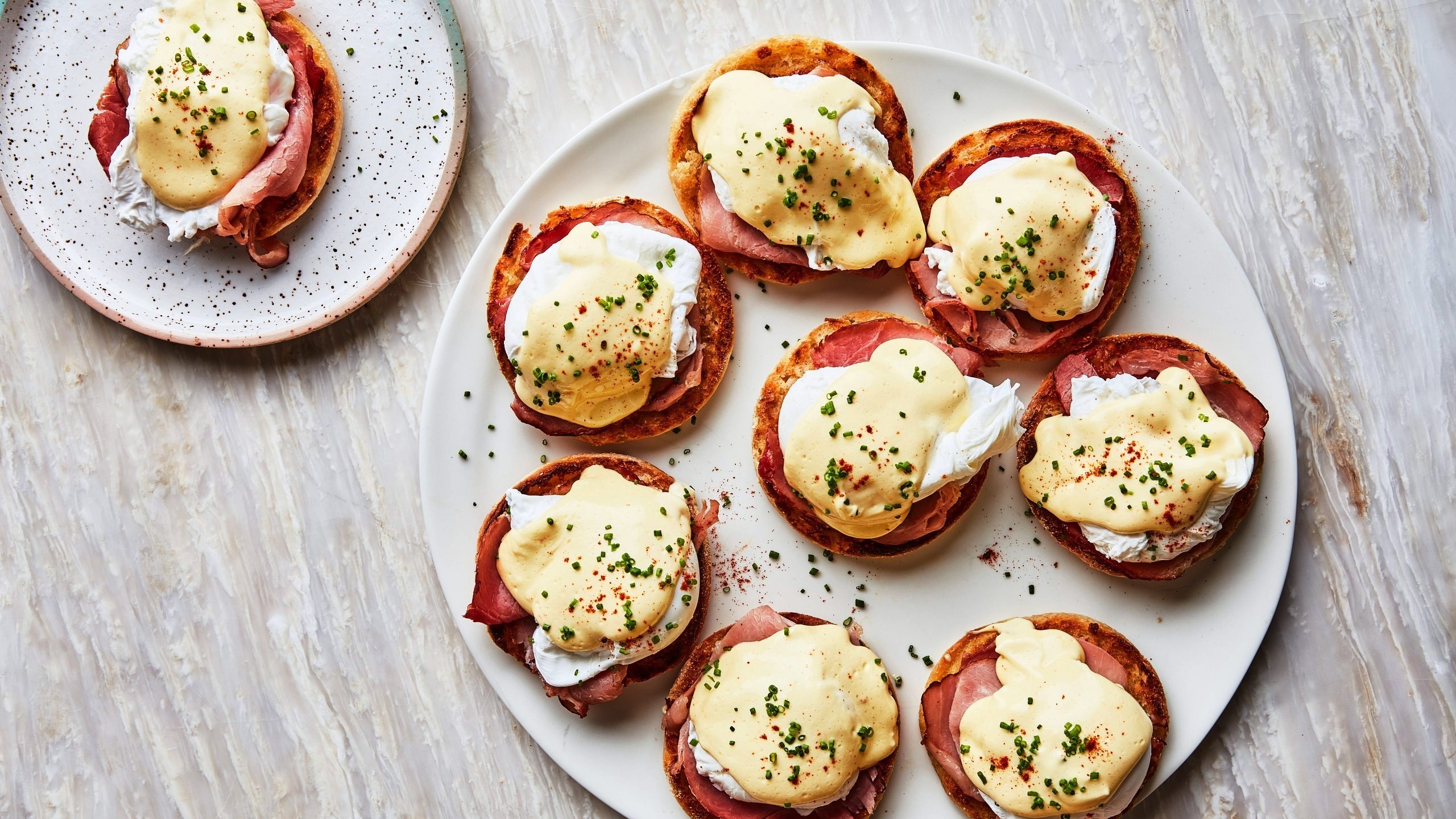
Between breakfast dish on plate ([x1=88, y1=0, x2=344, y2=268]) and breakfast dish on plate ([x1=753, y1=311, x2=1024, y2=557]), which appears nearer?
breakfast dish on plate ([x1=753, y1=311, x2=1024, y2=557])

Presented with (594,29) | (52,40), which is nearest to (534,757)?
(594,29)

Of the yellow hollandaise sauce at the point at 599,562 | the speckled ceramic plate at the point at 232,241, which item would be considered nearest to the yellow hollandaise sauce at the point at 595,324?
the yellow hollandaise sauce at the point at 599,562

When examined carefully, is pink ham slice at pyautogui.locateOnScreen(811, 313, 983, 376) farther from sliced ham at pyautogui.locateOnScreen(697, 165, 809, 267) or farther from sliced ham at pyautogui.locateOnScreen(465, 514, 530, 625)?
sliced ham at pyautogui.locateOnScreen(465, 514, 530, 625)

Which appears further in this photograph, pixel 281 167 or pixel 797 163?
pixel 281 167

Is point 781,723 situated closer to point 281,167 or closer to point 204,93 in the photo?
point 281,167

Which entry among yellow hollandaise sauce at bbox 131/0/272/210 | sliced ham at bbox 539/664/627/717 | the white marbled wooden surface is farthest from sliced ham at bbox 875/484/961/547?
yellow hollandaise sauce at bbox 131/0/272/210

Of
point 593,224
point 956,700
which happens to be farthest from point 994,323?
point 593,224
